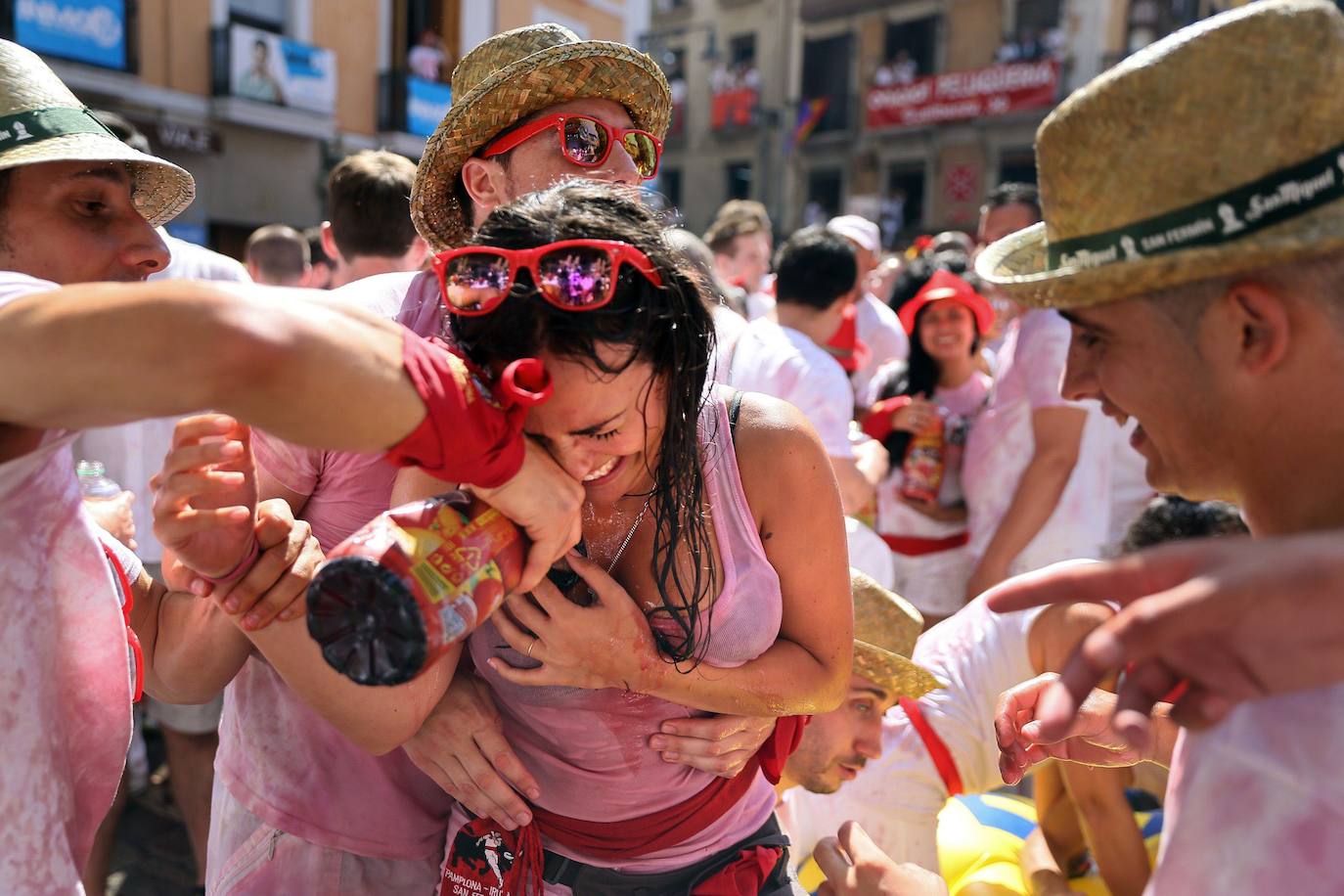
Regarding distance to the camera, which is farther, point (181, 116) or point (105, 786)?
point (181, 116)

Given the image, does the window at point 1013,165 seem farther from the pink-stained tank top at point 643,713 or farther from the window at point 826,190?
the pink-stained tank top at point 643,713

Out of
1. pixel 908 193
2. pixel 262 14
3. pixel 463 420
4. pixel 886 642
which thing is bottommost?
pixel 908 193

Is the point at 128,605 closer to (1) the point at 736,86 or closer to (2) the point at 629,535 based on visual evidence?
(2) the point at 629,535

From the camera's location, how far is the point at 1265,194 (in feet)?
3.14

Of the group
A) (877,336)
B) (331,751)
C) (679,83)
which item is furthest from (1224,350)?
(679,83)

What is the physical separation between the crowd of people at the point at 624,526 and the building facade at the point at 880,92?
20112 mm

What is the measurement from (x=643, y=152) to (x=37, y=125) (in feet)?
3.44

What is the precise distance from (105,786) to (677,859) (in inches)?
32.5

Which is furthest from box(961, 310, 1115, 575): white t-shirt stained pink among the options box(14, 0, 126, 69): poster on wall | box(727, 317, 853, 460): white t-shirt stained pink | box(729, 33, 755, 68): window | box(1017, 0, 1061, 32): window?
box(729, 33, 755, 68): window

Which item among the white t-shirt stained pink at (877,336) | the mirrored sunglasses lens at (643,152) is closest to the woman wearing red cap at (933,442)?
the white t-shirt stained pink at (877,336)

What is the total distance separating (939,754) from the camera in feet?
8.65

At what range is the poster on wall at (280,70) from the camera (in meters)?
14.1

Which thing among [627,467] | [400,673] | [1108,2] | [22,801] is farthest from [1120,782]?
[1108,2]

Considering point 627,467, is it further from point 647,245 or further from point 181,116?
point 181,116
